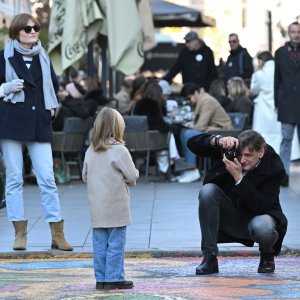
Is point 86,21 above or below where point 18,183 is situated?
above

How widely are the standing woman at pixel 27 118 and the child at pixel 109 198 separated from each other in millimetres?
1705

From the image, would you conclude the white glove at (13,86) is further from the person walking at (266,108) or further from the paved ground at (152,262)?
the person walking at (266,108)

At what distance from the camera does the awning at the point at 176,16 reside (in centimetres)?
2258

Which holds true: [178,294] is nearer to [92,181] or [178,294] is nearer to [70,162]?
[92,181]

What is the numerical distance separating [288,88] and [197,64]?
383 centimetres

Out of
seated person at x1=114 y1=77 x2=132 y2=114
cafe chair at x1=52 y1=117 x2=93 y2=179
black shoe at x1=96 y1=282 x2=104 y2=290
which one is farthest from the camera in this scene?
seated person at x1=114 y1=77 x2=132 y2=114

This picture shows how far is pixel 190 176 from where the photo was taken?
50.2 ft

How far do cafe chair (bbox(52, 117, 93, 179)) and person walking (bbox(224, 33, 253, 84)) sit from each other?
15.0 ft

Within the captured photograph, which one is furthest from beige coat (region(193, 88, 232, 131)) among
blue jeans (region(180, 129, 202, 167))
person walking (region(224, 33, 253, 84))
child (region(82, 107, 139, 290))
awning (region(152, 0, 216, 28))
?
child (region(82, 107, 139, 290))

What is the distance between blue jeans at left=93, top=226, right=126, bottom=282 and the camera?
7480mm

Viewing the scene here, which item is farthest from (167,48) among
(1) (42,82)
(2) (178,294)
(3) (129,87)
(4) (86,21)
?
(2) (178,294)

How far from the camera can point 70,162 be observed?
15367mm

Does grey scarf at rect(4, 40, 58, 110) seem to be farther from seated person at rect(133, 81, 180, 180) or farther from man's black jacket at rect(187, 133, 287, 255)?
A: seated person at rect(133, 81, 180, 180)

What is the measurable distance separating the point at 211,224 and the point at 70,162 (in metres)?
7.42
